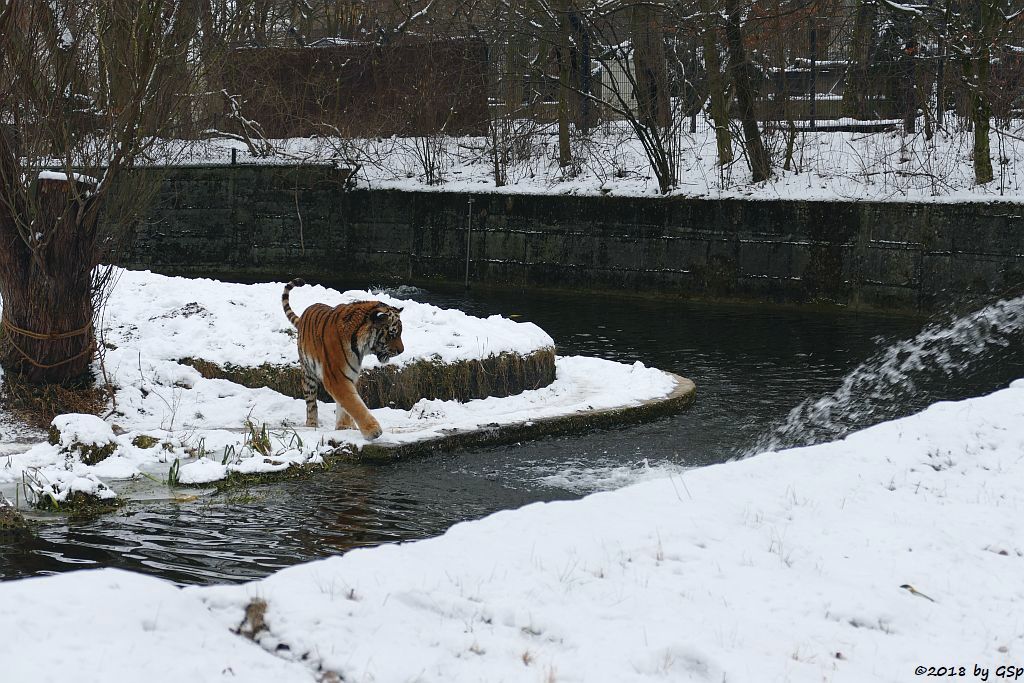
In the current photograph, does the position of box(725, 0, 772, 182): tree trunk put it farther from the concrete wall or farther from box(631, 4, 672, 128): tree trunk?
the concrete wall

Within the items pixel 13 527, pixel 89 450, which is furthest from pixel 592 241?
pixel 13 527

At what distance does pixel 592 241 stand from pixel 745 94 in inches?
191

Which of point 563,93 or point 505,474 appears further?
point 563,93

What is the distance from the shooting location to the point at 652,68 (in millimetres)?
27484

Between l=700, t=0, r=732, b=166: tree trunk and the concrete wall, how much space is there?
2892mm

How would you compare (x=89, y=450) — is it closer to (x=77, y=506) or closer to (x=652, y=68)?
(x=77, y=506)

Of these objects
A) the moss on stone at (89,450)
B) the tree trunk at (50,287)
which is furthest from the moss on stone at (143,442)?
the tree trunk at (50,287)

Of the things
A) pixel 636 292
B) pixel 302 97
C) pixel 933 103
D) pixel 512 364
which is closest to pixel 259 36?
pixel 302 97

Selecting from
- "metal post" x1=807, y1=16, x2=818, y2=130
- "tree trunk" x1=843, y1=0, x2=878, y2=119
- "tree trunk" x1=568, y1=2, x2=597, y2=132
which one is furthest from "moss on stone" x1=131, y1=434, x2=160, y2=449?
"metal post" x1=807, y1=16, x2=818, y2=130

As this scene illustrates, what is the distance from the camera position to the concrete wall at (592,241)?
72.2 ft

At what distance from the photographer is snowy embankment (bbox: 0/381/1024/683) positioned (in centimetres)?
457

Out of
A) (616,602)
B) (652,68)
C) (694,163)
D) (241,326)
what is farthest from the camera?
(694,163)

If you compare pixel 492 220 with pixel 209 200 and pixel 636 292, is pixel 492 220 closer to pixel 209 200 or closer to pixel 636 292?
pixel 636 292

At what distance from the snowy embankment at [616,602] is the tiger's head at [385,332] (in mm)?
3230
